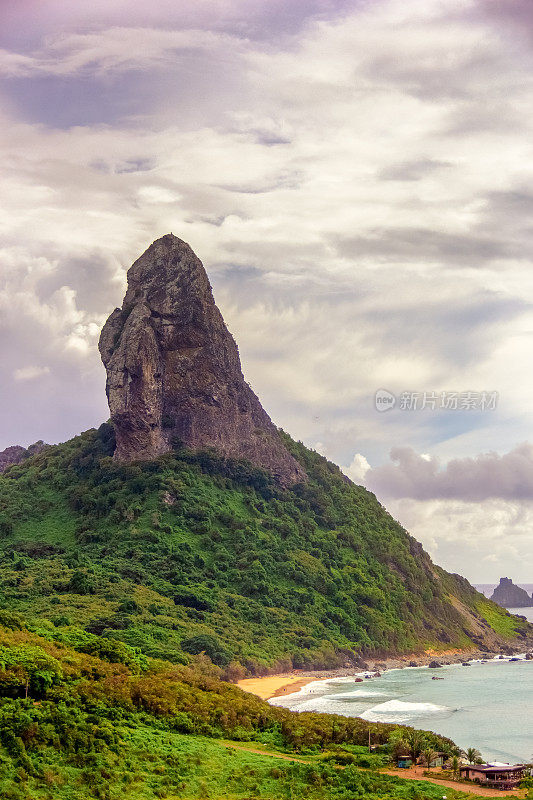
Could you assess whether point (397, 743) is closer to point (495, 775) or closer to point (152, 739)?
point (495, 775)

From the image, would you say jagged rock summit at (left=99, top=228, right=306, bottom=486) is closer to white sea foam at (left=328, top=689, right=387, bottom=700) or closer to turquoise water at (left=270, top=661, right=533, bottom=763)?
turquoise water at (left=270, top=661, right=533, bottom=763)

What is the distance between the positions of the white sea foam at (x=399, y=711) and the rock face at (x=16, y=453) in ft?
343

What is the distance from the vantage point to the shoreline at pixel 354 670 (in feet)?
282

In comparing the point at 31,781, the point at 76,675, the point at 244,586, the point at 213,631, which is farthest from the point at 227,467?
the point at 31,781

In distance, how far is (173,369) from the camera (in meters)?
135

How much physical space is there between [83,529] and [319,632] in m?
34.6

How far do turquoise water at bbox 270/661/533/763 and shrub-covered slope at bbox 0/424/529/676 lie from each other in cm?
950

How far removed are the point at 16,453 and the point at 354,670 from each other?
92336 millimetres

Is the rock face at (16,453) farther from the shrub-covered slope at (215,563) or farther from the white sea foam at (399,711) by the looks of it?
the white sea foam at (399,711)

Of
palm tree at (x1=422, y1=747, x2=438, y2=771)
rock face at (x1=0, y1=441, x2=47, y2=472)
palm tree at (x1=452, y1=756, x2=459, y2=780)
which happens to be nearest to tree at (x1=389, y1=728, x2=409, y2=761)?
palm tree at (x1=422, y1=747, x2=438, y2=771)

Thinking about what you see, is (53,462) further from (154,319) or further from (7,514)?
(154,319)

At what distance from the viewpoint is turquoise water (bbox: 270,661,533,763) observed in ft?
214

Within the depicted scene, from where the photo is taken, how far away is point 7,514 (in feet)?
387

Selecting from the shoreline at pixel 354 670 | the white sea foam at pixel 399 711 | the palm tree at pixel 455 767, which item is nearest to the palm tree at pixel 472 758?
the palm tree at pixel 455 767
